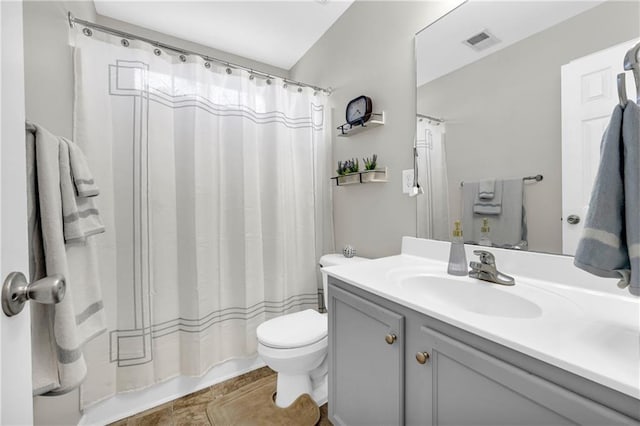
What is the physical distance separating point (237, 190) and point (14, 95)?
1362 mm

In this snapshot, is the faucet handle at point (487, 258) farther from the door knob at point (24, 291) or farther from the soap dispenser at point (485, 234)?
the door knob at point (24, 291)

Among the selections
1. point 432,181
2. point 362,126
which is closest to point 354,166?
point 362,126

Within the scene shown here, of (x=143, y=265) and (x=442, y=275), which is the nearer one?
(x=442, y=275)

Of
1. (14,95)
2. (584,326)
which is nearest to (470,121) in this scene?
(584,326)

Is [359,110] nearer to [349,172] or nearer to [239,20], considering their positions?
[349,172]

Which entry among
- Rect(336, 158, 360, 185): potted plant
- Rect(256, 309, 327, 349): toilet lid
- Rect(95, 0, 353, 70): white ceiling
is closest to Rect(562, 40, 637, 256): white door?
Rect(336, 158, 360, 185): potted plant

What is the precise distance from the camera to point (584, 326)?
646mm

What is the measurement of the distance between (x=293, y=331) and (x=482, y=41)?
5.48ft

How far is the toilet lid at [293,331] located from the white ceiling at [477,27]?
1.45 metres

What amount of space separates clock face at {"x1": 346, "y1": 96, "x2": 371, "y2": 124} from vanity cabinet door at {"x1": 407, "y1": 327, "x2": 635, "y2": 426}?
4.33 ft

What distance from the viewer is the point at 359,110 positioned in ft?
5.74

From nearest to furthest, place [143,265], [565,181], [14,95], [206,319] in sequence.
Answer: [14,95] → [565,181] → [143,265] → [206,319]

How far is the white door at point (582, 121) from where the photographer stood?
842 millimetres

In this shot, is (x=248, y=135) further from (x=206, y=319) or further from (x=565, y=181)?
(x=565, y=181)
